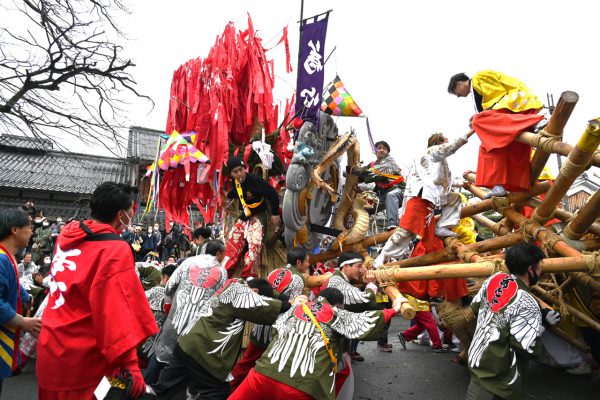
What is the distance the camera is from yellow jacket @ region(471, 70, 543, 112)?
175 inches

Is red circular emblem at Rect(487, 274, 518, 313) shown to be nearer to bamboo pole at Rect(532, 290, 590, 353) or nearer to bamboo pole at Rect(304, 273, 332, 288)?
bamboo pole at Rect(304, 273, 332, 288)

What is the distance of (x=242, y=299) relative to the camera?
4047mm

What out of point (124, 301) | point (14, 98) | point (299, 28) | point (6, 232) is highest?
point (299, 28)

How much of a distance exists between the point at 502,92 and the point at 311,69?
7.43 feet

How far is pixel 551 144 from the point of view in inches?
151

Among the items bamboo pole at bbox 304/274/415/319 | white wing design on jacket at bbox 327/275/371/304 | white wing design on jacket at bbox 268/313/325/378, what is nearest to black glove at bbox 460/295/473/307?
bamboo pole at bbox 304/274/415/319

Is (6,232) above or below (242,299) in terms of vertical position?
above

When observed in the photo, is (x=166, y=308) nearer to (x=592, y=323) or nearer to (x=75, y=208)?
(x=592, y=323)

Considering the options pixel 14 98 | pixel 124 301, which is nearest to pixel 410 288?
pixel 124 301

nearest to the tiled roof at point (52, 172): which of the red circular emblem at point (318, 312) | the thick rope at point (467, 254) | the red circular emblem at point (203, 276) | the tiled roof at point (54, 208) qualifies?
the tiled roof at point (54, 208)

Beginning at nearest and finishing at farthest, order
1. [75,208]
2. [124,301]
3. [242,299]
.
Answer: [124,301] < [242,299] < [75,208]

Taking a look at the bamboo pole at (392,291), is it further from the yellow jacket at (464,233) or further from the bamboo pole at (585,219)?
the yellow jacket at (464,233)

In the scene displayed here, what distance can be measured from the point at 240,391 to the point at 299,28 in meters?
4.40

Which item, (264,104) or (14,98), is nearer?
(14,98)
